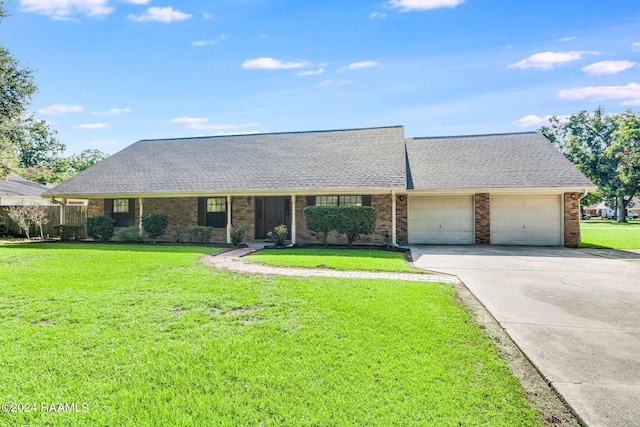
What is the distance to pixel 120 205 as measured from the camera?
1566 centimetres

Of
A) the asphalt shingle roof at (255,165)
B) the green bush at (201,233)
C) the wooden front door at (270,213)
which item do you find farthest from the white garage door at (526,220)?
the green bush at (201,233)

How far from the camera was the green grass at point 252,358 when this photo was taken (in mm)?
2479

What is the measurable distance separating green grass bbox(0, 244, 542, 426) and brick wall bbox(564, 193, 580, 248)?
10.7m

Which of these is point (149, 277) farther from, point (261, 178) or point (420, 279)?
point (261, 178)

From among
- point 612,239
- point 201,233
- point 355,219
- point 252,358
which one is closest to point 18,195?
point 201,233

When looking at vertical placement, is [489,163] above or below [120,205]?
above

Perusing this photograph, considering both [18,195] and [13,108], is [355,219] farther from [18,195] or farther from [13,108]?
[18,195]

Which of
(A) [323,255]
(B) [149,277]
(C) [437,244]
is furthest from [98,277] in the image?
(C) [437,244]

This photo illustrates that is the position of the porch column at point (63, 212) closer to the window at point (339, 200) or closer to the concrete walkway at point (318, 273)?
the concrete walkway at point (318, 273)

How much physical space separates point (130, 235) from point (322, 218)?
8220mm

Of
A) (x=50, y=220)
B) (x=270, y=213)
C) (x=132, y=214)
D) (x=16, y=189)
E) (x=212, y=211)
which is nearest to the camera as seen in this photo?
(x=270, y=213)

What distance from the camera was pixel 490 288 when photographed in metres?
6.41

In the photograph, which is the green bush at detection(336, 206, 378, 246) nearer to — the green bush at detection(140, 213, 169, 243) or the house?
the house

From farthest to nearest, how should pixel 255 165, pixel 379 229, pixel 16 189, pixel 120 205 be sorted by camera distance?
1. pixel 16 189
2. pixel 120 205
3. pixel 255 165
4. pixel 379 229
